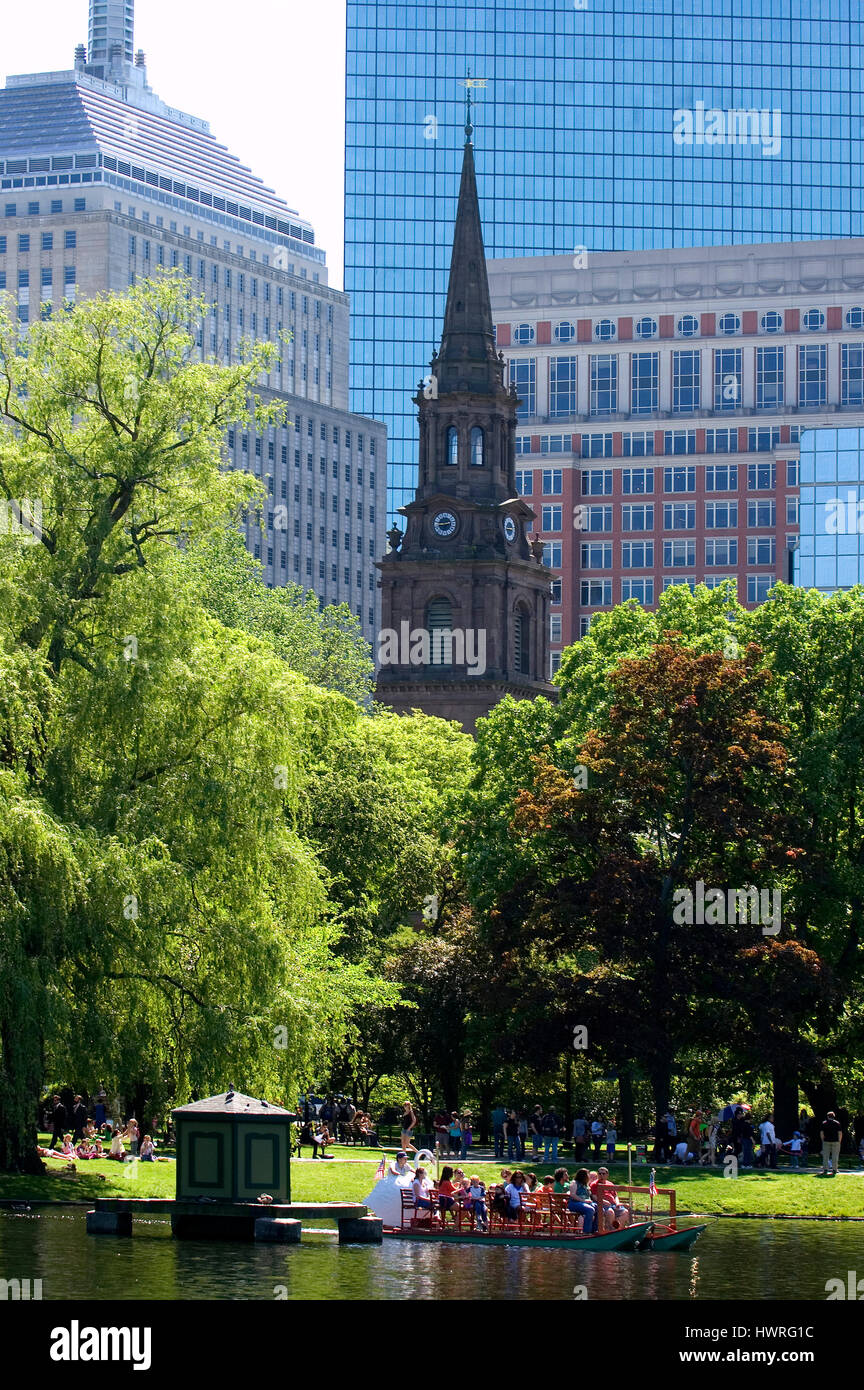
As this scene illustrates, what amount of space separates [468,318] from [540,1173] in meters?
86.3

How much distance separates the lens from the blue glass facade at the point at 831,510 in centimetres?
12669

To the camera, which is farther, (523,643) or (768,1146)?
(523,643)

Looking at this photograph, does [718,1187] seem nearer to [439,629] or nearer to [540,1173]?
[540,1173]

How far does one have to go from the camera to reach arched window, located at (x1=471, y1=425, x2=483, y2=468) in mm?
133625

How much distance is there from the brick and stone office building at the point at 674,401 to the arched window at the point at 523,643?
44575 millimetres

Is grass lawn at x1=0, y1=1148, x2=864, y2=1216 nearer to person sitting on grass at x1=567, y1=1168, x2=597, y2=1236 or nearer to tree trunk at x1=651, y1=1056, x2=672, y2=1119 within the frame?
tree trunk at x1=651, y1=1056, x2=672, y2=1119

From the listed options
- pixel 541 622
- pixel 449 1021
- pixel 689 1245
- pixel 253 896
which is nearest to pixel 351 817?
pixel 449 1021

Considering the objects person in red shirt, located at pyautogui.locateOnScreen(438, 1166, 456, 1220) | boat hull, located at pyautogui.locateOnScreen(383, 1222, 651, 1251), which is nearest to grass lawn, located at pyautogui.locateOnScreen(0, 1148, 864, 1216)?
person in red shirt, located at pyautogui.locateOnScreen(438, 1166, 456, 1220)

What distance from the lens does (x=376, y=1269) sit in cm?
3703

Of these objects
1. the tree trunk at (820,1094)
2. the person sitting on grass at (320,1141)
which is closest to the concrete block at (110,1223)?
the person sitting on grass at (320,1141)

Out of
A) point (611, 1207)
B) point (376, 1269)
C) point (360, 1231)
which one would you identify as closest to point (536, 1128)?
point (611, 1207)

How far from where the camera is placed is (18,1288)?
106 feet

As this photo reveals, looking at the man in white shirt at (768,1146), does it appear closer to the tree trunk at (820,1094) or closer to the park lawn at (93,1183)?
the tree trunk at (820,1094)

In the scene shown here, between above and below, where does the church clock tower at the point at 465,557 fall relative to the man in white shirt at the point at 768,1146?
above
